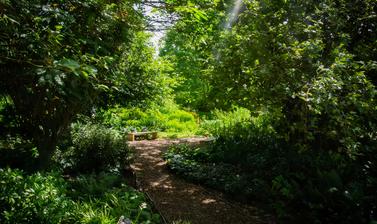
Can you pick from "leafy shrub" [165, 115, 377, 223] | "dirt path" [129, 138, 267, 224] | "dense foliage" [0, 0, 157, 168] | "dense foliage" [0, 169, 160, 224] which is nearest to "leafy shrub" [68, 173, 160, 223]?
"dense foliage" [0, 169, 160, 224]

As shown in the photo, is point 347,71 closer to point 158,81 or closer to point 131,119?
point 158,81

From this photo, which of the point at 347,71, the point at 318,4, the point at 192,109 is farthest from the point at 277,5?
the point at 192,109

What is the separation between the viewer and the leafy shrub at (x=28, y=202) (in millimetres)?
3987

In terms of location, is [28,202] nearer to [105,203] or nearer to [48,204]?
[48,204]

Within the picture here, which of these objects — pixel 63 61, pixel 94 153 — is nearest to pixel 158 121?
pixel 94 153

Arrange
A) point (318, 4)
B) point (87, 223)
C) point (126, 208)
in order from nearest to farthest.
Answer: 1. point (87, 223)
2. point (126, 208)
3. point (318, 4)

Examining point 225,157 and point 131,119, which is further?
point 131,119

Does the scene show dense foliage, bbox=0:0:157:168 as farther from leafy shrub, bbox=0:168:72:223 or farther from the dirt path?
the dirt path

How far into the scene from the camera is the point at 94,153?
805cm

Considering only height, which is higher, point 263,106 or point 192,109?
point 263,106

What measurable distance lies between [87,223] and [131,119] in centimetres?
1227

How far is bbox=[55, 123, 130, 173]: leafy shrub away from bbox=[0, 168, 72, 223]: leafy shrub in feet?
11.2

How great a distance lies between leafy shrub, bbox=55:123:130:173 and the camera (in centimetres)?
797

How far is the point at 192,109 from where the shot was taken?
Answer: 22.8m
